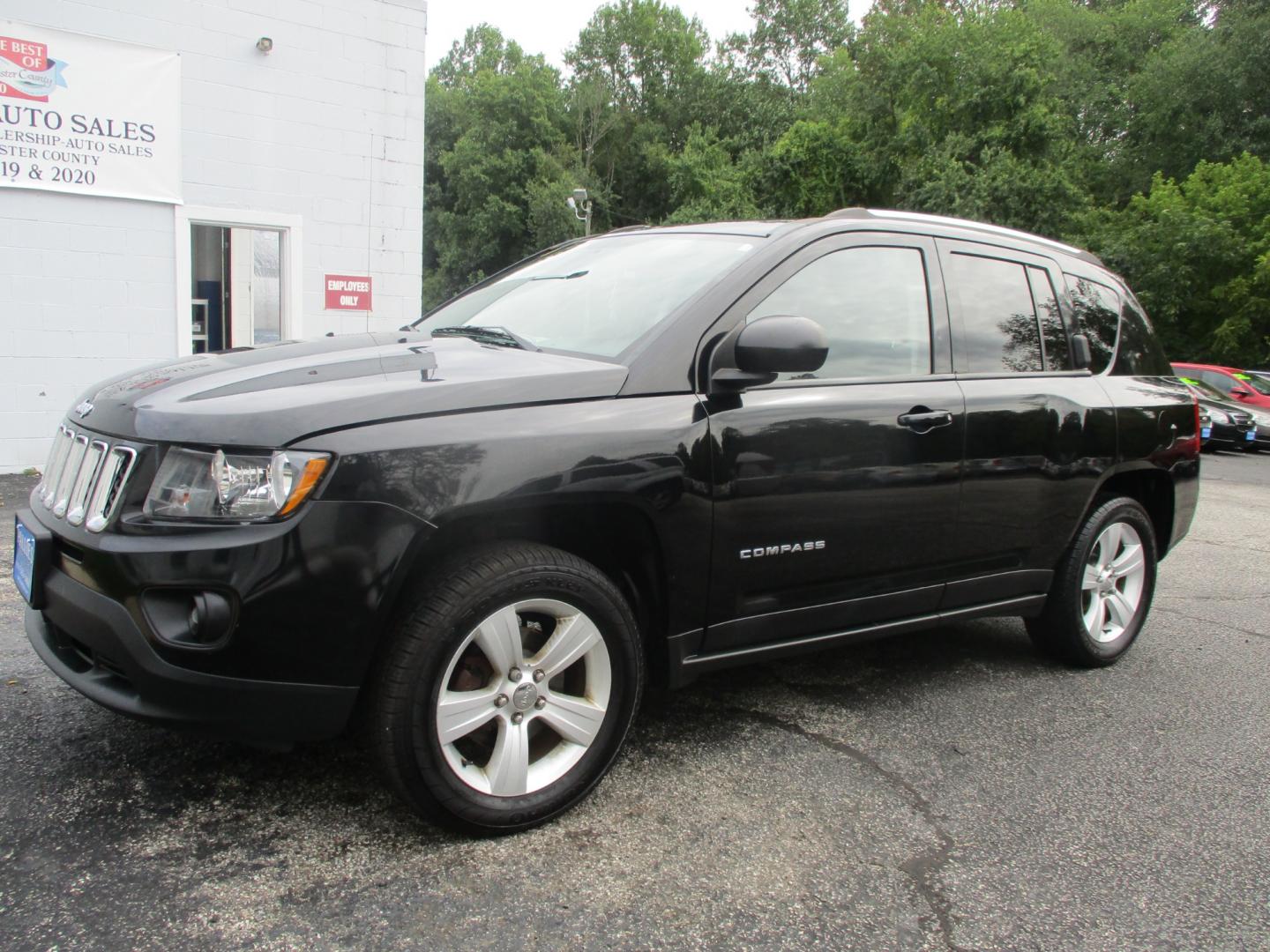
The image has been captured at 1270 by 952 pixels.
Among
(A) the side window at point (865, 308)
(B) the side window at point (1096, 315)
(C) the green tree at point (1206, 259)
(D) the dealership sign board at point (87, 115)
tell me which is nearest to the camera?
(A) the side window at point (865, 308)

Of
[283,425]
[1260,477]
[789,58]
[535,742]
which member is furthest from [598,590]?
[789,58]

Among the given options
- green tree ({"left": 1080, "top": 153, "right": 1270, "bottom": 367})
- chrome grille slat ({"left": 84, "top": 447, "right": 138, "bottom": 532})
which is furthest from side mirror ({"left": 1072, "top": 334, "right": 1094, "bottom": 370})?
green tree ({"left": 1080, "top": 153, "right": 1270, "bottom": 367})

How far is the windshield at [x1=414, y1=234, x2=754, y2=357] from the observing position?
3.03 m

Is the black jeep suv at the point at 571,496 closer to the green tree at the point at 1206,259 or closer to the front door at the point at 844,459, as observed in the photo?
the front door at the point at 844,459

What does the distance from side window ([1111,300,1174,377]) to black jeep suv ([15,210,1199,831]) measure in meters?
0.34

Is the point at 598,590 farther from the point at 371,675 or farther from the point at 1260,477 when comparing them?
the point at 1260,477

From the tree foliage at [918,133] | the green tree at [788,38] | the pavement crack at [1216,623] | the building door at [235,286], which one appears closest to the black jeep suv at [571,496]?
the pavement crack at [1216,623]

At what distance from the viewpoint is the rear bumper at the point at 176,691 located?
2217mm

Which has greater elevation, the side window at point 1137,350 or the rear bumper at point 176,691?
the side window at point 1137,350

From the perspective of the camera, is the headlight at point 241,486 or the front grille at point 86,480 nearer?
the headlight at point 241,486

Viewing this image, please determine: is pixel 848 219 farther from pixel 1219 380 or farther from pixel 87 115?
pixel 1219 380

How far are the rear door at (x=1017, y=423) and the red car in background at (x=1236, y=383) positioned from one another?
660 inches

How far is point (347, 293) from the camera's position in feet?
32.9

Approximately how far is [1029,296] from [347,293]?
25.3ft
